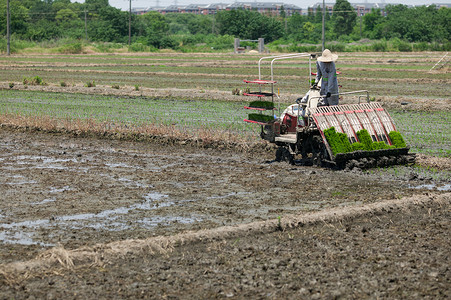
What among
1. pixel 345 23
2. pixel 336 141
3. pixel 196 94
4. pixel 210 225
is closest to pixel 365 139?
pixel 336 141

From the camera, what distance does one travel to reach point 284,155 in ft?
47.9

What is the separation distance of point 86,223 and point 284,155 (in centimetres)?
601

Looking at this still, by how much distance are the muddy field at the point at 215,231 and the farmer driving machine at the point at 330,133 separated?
0.48 metres

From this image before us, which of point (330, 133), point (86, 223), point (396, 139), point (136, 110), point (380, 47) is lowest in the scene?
point (86, 223)

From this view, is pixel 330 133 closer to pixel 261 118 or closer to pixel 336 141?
pixel 336 141

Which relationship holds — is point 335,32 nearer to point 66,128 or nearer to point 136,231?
point 66,128

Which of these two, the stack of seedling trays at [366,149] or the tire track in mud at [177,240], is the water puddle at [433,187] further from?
the stack of seedling trays at [366,149]

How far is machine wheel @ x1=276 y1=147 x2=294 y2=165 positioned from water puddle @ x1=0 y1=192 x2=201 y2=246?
4505 millimetres

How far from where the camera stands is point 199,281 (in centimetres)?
730

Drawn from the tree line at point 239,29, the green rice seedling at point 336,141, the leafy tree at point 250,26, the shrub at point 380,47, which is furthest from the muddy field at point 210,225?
the leafy tree at point 250,26

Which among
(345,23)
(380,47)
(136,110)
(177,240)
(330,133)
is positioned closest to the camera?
(177,240)

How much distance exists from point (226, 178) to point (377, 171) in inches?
122

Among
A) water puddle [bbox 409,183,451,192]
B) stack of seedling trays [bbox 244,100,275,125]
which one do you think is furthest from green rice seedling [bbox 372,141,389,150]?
stack of seedling trays [bbox 244,100,275,125]

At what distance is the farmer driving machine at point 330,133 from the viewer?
13.4m
